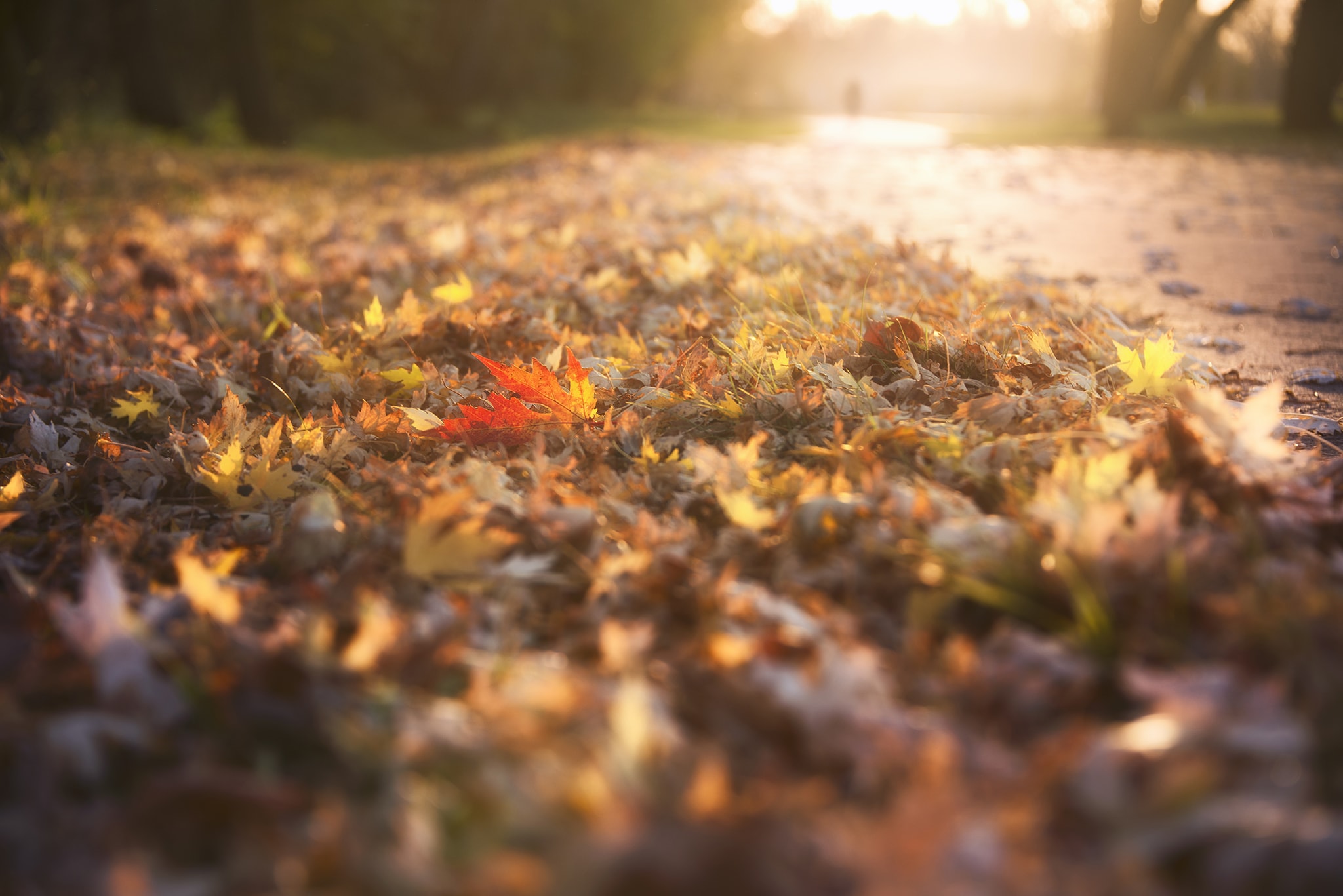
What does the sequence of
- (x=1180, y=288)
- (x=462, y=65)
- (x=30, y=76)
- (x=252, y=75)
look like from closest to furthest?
(x=1180, y=288), (x=30, y=76), (x=252, y=75), (x=462, y=65)

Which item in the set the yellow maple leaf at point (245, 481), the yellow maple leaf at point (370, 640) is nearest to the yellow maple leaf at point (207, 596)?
the yellow maple leaf at point (370, 640)

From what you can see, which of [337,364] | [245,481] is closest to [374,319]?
[337,364]

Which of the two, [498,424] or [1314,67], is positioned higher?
[1314,67]

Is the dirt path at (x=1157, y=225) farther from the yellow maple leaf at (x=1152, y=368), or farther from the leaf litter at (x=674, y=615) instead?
the leaf litter at (x=674, y=615)

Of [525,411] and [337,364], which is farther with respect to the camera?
[337,364]

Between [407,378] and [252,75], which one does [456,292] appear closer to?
[407,378]

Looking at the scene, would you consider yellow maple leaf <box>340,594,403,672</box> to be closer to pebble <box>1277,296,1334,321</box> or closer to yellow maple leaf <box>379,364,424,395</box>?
yellow maple leaf <box>379,364,424,395</box>
